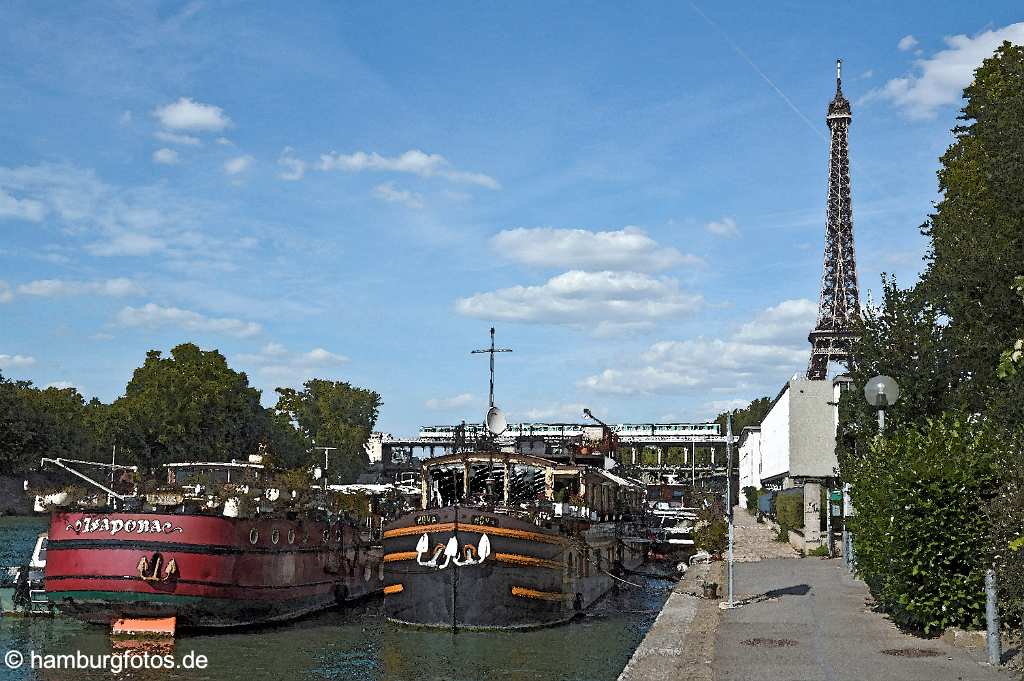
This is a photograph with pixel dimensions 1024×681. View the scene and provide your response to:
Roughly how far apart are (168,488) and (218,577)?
290 cm

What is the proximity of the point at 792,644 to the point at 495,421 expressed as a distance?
17.1 meters

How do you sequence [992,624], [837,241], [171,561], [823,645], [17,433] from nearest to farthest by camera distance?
[992,624], [823,645], [171,561], [17,433], [837,241]

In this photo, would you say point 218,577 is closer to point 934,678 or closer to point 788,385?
point 934,678

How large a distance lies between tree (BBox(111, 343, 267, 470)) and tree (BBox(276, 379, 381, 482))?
26218 millimetres

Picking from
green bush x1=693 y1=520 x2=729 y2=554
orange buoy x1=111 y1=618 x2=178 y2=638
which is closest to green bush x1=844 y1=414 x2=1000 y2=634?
orange buoy x1=111 y1=618 x2=178 y2=638

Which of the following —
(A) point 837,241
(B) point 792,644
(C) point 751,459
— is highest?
(A) point 837,241

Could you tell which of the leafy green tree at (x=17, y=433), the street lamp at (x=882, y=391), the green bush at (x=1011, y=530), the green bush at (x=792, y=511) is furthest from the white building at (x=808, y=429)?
the leafy green tree at (x=17, y=433)

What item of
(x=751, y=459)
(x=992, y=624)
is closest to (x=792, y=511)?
(x=992, y=624)

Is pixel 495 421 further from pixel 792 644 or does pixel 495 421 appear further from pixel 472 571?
pixel 792 644

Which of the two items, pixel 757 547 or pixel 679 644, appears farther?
pixel 757 547

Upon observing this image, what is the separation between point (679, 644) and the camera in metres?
20.4

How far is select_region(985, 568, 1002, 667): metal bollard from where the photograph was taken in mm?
17047

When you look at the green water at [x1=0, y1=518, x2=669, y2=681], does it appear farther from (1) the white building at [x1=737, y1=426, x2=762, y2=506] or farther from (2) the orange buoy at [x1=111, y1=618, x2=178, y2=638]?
(1) the white building at [x1=737, y1=426, x2=762, y2=506]

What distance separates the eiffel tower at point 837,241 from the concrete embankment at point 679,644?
116990 mm
